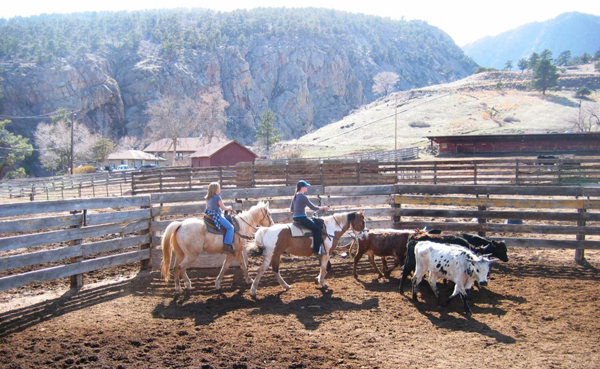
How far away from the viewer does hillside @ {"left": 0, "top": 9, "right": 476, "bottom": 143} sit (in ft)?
348

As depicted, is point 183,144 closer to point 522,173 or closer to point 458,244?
point 522,173

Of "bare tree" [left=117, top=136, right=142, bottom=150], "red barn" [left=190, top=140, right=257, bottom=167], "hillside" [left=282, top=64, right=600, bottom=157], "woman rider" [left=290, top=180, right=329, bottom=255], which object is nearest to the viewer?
"woman rider" [left=290, top=180, right=329, bottom=255]

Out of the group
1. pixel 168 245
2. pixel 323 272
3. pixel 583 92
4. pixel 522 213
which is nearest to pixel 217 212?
pixel 168 245

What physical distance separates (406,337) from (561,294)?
3.65 m

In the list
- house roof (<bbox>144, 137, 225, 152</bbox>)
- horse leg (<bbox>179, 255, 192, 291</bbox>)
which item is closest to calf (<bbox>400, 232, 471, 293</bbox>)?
horse leg (<bbox>179, 255, 192, 291</bbox>)

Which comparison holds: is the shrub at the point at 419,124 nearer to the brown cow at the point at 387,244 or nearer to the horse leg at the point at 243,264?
the brown cow at the point at 387,244

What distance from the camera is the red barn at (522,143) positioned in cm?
4369

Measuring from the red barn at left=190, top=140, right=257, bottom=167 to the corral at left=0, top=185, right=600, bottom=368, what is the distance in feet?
133

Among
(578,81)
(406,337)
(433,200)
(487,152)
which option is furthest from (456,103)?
(406,337)

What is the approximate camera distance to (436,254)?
305 inches

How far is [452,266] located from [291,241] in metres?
3.08

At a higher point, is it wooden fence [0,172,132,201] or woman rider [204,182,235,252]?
woman rider [204,182,235,252]

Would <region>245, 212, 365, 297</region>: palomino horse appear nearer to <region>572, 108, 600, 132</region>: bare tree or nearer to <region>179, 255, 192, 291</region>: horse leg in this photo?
<region>179, 255, 192, 291</region>: horse leg

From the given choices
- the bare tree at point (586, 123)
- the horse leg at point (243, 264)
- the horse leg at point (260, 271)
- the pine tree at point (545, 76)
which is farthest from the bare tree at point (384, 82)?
the horse leg at point (260, 271)
